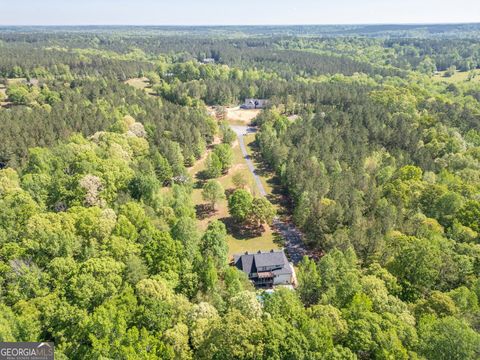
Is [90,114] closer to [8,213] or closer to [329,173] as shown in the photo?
[8,213]

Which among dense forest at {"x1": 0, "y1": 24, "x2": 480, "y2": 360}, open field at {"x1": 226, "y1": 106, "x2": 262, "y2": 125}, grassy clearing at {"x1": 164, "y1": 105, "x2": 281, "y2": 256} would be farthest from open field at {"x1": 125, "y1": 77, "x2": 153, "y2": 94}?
grassy clearing at {"x1": 164, "y1": 105, "x2": 281, "y2": 256}

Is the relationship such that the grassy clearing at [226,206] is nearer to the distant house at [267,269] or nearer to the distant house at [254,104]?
the distant house at [267,269]

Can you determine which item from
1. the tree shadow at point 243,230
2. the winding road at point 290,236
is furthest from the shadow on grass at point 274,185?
the tree shadow at point 243,230

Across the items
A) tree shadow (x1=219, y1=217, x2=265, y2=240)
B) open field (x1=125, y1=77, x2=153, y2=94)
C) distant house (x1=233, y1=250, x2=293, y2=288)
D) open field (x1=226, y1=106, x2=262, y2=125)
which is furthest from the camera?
open field (x1=125, y1=77, x2=153, y2=94)

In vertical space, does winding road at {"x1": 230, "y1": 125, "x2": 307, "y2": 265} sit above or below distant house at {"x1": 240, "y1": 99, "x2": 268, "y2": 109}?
below

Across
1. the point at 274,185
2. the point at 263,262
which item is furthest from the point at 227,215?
the point at 263,262

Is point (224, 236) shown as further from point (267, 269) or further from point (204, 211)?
point (204, 211)

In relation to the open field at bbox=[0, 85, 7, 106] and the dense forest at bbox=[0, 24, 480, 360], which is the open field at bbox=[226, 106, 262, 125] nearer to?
the dense forest at bbox=[0, 24, 480, 360]
